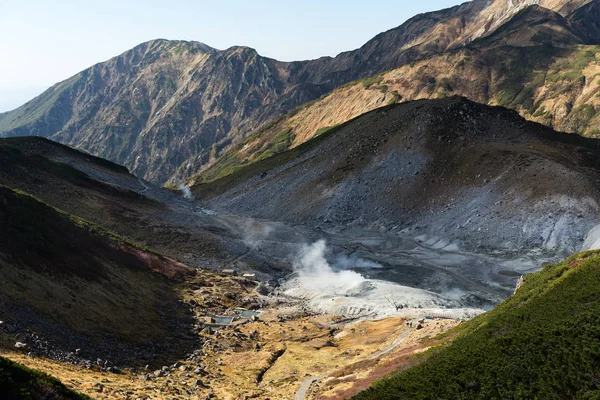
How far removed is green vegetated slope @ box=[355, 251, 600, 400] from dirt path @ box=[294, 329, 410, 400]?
36.3 feet

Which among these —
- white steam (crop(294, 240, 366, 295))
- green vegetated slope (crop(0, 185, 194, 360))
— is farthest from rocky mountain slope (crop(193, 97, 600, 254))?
green vegetated slope (crop(0, 185, 194, 360))

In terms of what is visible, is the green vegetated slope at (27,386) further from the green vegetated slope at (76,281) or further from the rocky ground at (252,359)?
the green vegetated slope at (76,281)

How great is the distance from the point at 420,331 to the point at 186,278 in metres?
35.8

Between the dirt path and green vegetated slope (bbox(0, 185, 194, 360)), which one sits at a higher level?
green vegetated slope (bbox(0, 185, 194, 360))

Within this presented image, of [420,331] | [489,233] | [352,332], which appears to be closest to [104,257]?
[352,332]

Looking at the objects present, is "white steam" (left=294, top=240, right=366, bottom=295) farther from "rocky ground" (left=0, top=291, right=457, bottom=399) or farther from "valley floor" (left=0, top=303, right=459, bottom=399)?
"valley floor" (left=0, top=303, right=459, bottom=399)

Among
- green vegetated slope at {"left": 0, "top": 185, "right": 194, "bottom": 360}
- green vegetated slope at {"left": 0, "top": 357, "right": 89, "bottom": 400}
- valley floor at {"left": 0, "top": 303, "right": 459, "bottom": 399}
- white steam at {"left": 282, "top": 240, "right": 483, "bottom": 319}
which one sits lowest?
white steam at {"left": 282, "top": 240, "right": 483, "bottom": 319}

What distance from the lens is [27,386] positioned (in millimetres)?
18797

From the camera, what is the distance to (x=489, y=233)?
8825 centimetres

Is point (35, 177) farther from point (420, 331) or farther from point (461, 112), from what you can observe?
point (461, 112)

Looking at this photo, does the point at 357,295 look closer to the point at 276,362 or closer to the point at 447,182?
the point at 276,362

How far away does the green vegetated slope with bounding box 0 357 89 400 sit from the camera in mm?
17944

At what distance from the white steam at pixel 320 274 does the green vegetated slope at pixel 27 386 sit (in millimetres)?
50100

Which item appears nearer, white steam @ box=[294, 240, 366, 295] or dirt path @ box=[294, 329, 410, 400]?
dirt path @ box=[294, 329, 410, 400]
